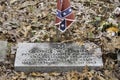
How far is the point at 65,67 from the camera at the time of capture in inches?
204

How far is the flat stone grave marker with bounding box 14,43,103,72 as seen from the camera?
5.19 metres

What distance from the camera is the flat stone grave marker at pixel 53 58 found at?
5191 millimetres

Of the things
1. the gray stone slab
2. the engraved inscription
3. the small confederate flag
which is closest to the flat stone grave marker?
the engraved inscription

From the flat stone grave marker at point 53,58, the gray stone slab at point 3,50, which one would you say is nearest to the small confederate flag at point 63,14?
the flat stone grave marker at point 53,58

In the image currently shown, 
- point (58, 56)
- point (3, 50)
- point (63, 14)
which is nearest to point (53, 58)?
point (58, 56)

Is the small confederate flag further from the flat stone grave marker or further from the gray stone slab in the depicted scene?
the gray stone slab

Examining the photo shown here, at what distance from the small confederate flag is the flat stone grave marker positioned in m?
0.37

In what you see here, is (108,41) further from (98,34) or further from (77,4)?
(77,4)

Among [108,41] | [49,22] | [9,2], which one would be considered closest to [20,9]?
[9,2]

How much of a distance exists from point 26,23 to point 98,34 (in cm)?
153

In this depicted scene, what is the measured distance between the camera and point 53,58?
532cm

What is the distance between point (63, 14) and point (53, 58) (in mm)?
817

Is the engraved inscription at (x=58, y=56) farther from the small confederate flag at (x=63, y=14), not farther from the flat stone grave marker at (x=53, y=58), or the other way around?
the small confederate flag at (x=63, y=14)

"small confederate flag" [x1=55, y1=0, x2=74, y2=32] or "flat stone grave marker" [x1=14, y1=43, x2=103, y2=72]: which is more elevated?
"small confederate flag" [x1=55, y1=0, x2=74, y2=32]
